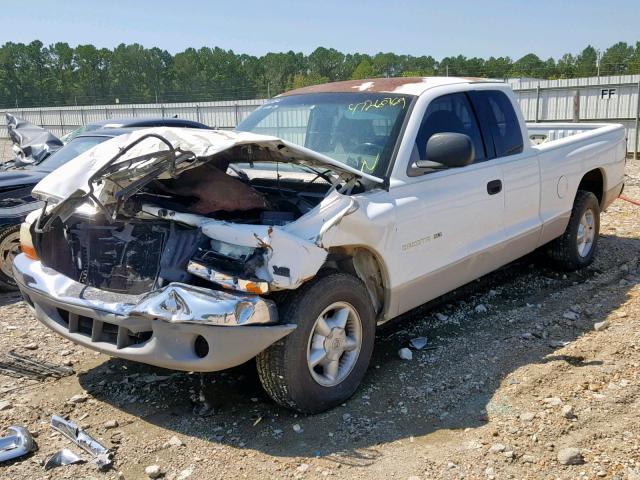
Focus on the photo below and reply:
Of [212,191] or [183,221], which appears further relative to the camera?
[212,191]

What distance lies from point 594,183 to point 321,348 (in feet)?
14.7

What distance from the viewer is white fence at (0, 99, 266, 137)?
2442 cm

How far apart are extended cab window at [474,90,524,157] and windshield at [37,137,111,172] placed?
4.57 metres

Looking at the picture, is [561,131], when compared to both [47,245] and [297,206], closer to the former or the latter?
[297,206]

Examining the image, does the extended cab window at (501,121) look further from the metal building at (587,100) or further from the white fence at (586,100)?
the metal building at (587,100)

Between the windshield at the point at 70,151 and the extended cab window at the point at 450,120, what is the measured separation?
448 centimetres

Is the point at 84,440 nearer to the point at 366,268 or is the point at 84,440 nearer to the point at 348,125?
the point at 366,268

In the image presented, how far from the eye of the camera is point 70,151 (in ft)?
23.9

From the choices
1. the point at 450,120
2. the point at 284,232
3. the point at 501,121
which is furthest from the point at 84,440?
the point at 501,121

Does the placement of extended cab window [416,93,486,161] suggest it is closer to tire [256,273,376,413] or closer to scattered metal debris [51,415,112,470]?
tire [256,273,376,413]

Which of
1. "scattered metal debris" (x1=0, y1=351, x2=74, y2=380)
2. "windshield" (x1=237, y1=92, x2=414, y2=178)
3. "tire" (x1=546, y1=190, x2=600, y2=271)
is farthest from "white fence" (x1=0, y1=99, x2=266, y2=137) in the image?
"scattered metal debris" (x1=0, y1=351, x2=74, y2=380)

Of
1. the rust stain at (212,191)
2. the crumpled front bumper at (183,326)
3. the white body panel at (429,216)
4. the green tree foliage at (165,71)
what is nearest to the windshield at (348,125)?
the white body panel at (429,216)

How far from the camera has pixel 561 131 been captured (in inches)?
275

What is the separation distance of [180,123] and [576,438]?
27.8 ft
